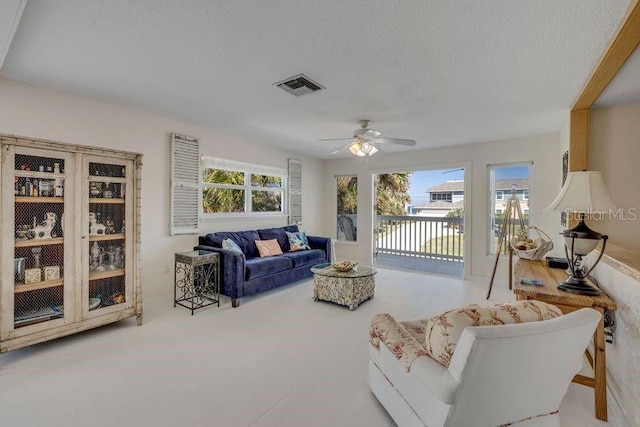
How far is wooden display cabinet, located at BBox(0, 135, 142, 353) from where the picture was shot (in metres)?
2.24

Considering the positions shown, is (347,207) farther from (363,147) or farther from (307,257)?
(363,147)

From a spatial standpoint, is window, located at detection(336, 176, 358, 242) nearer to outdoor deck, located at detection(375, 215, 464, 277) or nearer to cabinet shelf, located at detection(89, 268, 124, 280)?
outdoor deck, located at detection(375, 215, 464, 277)

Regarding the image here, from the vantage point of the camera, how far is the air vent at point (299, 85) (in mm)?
2490

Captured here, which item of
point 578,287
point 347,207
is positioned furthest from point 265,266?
point 578,287

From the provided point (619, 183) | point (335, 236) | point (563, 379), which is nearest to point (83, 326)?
point (563, 379)

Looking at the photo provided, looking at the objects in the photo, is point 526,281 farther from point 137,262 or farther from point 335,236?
point 335,236

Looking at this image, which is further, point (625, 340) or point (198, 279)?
point (198, 279)

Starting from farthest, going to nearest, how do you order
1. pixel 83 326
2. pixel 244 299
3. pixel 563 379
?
pixel 244 299, pixel 83 326, pixel 563 379

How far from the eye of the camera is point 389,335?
5.36 ft

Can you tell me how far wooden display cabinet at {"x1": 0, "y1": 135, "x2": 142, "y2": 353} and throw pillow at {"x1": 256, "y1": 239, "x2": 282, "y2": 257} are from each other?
5.84ft

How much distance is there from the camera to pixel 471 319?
47.6 inches

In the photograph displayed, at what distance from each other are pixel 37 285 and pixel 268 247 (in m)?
2.62

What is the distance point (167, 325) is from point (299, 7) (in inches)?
118

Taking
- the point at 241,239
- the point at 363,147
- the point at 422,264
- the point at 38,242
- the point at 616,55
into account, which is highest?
the point at 616,55
